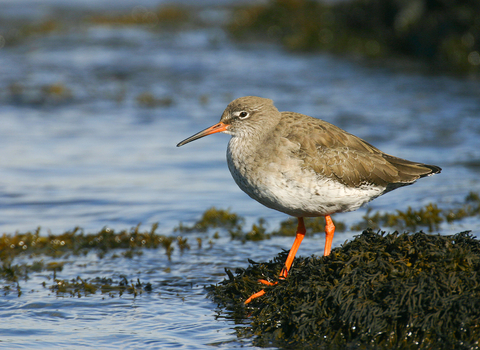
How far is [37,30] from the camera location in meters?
23.0

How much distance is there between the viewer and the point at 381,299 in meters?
4.84

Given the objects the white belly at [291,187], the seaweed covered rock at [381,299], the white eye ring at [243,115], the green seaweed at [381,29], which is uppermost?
the green seaweed at [381,29]

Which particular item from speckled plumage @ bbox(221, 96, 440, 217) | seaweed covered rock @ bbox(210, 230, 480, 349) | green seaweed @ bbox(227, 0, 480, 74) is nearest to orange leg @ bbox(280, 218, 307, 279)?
seaweed covered rock @ bbox(210, 230, 480, 349)

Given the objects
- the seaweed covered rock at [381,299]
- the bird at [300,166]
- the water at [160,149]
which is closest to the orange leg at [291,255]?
the bird at [300,166]

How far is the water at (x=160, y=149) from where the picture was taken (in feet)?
18.9

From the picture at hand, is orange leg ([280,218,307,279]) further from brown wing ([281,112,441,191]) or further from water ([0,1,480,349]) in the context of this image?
brown wing ([281,112,441,191])

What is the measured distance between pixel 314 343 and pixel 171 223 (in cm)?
405

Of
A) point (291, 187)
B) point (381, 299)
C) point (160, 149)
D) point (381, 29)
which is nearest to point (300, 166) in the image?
point (291, 187)

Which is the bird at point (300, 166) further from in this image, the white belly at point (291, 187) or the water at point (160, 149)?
the water at point (160, 149)

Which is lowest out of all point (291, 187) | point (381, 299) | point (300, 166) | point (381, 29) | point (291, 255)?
point (381, 299)

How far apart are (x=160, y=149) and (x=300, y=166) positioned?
6.49 metres

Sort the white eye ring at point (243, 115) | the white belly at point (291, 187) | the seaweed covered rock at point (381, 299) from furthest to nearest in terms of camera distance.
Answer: the white eye ring at point (243, 115)
the white belly at point (291, 187)
the seaweed covered rock at point (381, 299)

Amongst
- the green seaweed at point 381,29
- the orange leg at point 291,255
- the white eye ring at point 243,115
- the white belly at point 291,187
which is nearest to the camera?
the white belly at point 291,187

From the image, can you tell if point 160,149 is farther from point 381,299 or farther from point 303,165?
point 381,299
